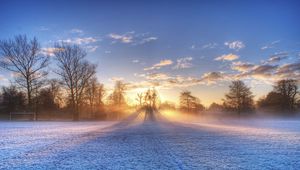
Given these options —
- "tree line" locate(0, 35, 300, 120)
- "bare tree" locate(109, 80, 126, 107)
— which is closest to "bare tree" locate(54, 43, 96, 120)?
"tree line" locate(0, 35, 300, 120)

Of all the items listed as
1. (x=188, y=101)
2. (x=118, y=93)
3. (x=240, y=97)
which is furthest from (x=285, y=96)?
(x=118, y=93)

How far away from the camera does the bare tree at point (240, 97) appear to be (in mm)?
67062

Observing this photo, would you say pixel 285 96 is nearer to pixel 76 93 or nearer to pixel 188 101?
pixel 188 101

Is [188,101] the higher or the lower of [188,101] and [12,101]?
the lower

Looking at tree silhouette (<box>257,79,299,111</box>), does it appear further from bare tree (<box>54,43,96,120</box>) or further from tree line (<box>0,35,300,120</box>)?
bare tree (<box>54,43,96,120</box>)

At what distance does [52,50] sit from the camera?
43.4m

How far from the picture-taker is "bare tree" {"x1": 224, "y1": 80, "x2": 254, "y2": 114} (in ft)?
220

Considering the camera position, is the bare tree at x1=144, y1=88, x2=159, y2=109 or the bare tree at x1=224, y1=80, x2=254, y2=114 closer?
the bare tree at x1=224, y1=80, x2=254, y2=114

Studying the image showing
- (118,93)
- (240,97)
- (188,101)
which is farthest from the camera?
(188,101)

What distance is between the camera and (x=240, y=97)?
6781 centimetres

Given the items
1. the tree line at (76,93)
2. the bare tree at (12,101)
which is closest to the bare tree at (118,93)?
the tree line at (76,93)

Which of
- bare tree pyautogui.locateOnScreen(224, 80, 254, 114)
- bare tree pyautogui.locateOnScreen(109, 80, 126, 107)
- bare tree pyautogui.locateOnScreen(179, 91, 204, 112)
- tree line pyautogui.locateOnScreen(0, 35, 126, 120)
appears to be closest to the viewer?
tree line pyautogui.locateOnScreen(0, 35, 126, 120)

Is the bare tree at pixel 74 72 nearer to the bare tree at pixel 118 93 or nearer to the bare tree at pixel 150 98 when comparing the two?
the bare tree at pixel 118 93

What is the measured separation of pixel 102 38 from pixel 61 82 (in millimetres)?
16329
